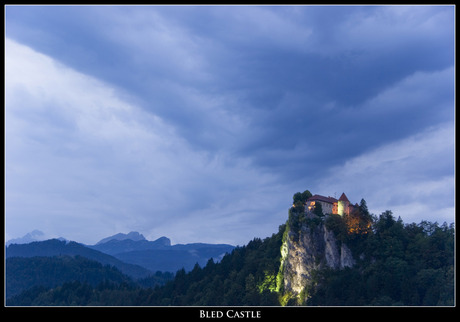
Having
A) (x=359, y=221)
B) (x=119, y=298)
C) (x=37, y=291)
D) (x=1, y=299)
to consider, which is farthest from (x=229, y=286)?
(x=37, y=291)

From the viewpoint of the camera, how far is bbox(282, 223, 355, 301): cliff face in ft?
230

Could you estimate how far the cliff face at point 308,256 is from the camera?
70062 mm

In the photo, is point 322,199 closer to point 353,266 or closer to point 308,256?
point 308,256

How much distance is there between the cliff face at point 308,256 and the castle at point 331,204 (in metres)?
2.98

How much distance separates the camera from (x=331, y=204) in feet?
240

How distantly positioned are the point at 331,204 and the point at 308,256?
9.22 m

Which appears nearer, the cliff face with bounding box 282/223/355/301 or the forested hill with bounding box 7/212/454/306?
the forested hill with bounding box 7/212/454/306

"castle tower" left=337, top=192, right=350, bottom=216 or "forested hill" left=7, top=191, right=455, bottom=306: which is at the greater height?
"castle tower" left=337, top=192, right=350, bottom=216

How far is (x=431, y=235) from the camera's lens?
233 feet

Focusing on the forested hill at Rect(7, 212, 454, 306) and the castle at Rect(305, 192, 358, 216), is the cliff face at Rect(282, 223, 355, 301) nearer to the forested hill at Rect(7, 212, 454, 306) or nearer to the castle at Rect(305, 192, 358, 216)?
the forested hill at Rect(7, 212, 454, 306)

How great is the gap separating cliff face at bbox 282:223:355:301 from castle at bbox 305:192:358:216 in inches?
118

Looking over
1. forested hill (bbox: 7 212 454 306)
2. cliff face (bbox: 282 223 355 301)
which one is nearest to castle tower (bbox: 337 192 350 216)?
forested hill (bbox: 7 212 454 306)

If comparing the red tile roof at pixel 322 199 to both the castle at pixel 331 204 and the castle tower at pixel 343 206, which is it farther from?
the castle tower at pixel 343 206

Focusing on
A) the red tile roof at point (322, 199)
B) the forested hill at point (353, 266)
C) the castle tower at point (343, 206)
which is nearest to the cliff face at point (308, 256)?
the forested hill at point (353, 266)
